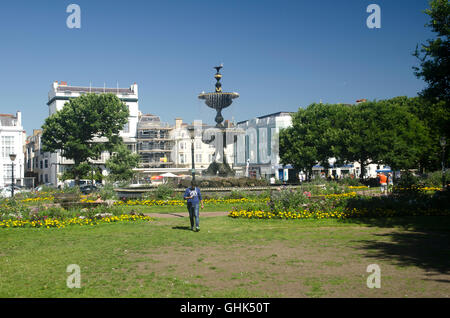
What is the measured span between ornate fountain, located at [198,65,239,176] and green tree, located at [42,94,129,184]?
2761cm

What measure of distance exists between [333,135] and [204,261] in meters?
47.9

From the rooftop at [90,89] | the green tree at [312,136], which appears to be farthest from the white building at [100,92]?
the green tree at [312,136]

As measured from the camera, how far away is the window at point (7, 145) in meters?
72.2

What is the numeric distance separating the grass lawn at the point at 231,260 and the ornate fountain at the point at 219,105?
48.3ft

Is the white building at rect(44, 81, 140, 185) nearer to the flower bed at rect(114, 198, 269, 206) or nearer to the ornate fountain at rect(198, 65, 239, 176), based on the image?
the ornate fountain at rect(198, 65, 239, 176)

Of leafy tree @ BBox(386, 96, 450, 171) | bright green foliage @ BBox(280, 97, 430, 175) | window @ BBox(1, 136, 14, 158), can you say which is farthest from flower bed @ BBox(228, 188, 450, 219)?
window @ BBox(1, 136, 14, 158)

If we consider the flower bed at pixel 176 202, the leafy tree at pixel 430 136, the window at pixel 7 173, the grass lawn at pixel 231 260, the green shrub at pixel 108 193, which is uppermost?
the leafy tree at pixel 430 136

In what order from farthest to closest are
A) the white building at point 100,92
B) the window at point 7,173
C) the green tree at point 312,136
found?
the white building at point 100,92
the window at point 7,173
the green tree at point 312,136

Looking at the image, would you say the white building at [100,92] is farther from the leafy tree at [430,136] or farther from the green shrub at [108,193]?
the green shrub at [108,193]

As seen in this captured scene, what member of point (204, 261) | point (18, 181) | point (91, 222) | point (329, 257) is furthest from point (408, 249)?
point (18, 181)

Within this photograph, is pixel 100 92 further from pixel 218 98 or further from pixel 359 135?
pixel 218 98

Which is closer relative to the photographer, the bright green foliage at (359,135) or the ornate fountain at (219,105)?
the ornate fountain at (219,105)

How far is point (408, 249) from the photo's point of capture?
34.4 feet
